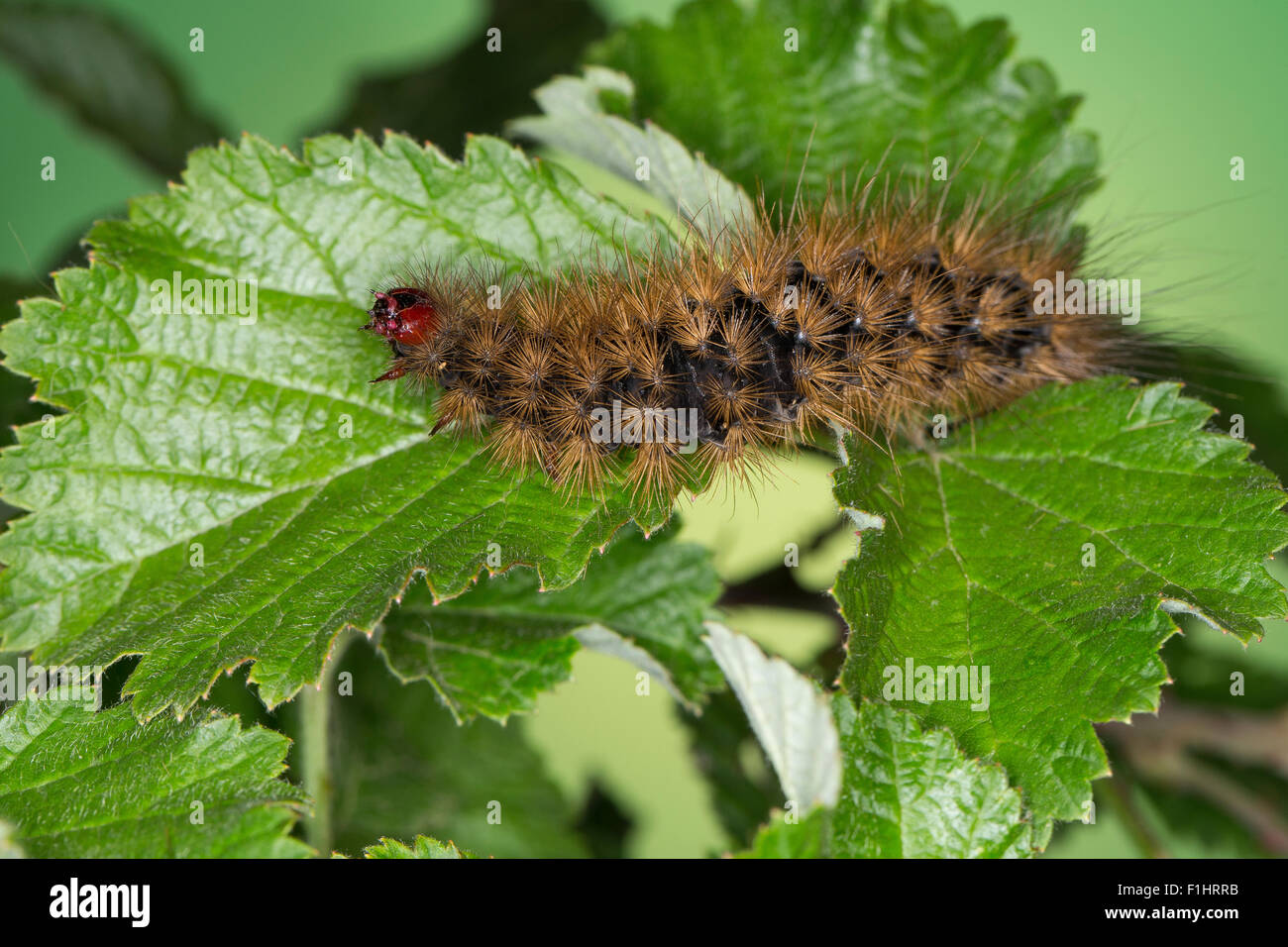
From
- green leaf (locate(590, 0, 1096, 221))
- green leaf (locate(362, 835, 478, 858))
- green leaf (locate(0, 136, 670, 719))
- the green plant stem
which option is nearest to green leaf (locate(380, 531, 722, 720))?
the green plant stem

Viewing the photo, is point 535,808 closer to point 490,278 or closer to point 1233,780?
point 490,278

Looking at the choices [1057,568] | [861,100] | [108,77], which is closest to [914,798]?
[1057,568]

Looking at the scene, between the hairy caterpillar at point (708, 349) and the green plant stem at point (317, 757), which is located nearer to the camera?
the hairy caterpillar at point (708, 349)

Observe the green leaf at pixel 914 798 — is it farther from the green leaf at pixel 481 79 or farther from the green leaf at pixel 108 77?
the green leaf at pixel 108 77

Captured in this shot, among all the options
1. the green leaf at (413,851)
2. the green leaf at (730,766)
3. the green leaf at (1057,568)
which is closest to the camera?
the green leaf at (413,851)

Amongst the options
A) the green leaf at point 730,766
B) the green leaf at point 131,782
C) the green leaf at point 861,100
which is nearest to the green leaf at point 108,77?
the green leaf at point 861,100

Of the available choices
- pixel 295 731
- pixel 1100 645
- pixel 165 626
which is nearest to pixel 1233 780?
pixel 1100 645
